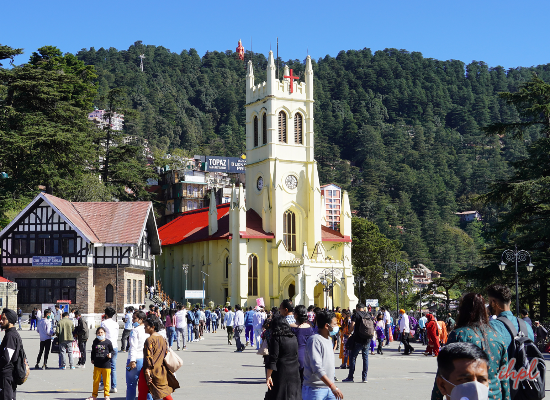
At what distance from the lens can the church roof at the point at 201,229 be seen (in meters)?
66.1

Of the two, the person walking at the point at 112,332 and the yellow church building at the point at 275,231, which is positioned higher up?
the yellow church building at the point at 275,231

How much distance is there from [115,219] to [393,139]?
131 meters

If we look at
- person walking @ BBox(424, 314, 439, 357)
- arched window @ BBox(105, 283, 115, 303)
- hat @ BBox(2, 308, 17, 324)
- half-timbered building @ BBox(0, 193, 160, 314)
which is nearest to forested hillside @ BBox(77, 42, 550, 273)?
half-timbered building @ BBox(0, 193, 160, 314)

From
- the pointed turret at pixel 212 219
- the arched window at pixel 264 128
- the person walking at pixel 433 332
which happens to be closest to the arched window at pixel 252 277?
the pointed turret at pixel 212 219

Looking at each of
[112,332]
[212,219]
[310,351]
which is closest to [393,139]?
[212,219]

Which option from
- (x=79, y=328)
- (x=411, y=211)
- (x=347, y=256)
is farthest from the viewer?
(x=411, y=211)

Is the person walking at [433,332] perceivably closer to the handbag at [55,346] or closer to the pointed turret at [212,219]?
the handbag at [55,346]

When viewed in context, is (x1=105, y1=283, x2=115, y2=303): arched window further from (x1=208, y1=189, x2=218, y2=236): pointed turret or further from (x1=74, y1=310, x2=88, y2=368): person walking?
(x1=74, y1=310, x2=88, y2=368): person walking

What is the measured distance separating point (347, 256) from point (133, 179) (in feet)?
73.8

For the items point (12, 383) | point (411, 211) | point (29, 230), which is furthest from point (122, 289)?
point (411, 211)

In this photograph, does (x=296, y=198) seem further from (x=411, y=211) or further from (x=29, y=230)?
(x=411, y=211)

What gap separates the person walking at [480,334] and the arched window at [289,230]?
198 ft

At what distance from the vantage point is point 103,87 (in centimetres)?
16950

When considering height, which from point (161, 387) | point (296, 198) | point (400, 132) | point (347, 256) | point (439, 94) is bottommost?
point (161, 387)
